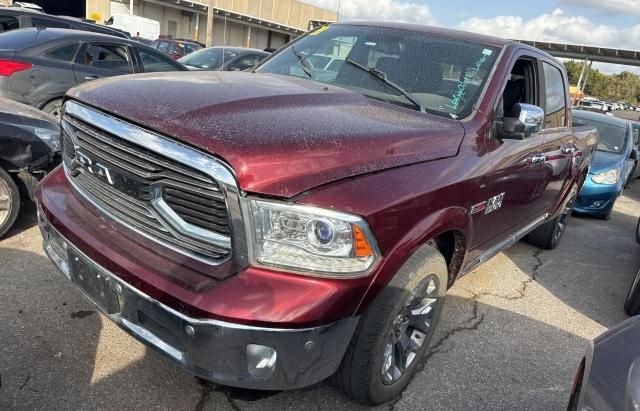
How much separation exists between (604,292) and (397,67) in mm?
3193

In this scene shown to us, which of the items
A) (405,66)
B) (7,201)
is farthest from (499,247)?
(7,201)

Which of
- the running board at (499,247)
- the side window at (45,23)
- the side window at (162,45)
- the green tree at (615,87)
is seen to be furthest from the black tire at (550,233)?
the green tree at (615,87)

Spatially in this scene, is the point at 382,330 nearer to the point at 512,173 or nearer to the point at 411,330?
the point at 411,330

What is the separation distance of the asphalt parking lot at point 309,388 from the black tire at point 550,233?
0.80 metres

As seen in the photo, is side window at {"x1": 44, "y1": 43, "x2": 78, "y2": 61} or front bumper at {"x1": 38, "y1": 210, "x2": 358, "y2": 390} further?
side window at {"x1": 44, "y1": 43, "x2": 78, "y2": 61}

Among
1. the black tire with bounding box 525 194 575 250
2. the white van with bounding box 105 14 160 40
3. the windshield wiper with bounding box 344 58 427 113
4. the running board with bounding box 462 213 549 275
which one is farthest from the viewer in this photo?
the white van with bounding box 105 14 160 40

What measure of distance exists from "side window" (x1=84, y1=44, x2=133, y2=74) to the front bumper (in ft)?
17.9

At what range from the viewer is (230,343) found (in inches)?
71.2

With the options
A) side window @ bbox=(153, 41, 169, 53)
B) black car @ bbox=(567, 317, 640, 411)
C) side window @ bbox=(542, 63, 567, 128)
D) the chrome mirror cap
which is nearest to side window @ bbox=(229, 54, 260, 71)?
side window @ bbox=(153, 41, 169, 53)

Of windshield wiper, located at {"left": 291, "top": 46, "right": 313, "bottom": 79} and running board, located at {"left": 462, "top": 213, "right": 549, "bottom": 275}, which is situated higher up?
windshield wiper, located at {"left": 291, "top": 46, "right": 313, "bottom": 79}

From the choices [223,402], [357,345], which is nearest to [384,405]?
[357,345]

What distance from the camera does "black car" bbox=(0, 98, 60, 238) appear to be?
383 centimetres

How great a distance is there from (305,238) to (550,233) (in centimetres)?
443

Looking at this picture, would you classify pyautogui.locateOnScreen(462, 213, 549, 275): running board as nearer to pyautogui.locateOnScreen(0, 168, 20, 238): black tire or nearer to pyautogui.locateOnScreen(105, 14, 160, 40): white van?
pyautogui.locateOnScreen(0, 168, 20, 238): black tire
